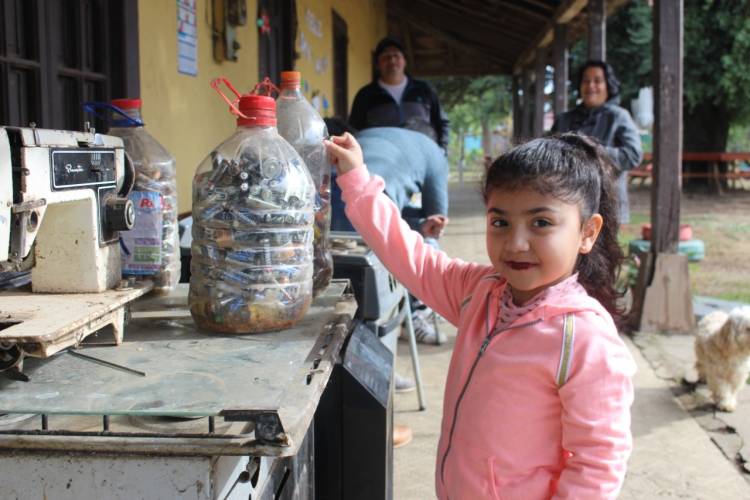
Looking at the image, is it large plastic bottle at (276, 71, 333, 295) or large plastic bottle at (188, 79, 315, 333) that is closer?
large plastic bottle at (188, 79, 315, 333)

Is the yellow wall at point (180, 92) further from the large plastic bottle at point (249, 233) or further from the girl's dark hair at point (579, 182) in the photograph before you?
the girl's dark hair at point (579, 182)

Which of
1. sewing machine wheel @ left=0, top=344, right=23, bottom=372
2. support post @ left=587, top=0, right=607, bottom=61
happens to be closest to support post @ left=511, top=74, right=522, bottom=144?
support post @ left=587, top=0, right=607, bottom=61

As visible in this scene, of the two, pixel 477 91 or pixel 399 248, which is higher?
pixel 477 91

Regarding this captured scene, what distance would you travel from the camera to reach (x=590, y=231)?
1775mm

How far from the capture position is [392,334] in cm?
324

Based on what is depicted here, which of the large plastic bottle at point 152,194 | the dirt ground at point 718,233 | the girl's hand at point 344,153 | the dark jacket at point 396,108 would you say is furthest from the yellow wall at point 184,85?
the dirt ground at point 718,233

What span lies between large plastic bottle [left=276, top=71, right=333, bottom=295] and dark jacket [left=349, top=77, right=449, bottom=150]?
9.99 ft

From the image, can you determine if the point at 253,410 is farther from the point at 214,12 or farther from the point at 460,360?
the point at 214,12

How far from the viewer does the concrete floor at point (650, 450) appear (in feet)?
11.2

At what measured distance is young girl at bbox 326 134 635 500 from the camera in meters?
1.54

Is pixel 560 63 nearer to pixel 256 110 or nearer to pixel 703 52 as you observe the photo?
pixel 703 52

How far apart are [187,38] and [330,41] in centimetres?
521

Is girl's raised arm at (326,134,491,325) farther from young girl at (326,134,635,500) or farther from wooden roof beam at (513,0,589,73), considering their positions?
wooden roof beam at (513,0,589,73)

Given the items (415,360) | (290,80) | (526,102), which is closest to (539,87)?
(526,102)
